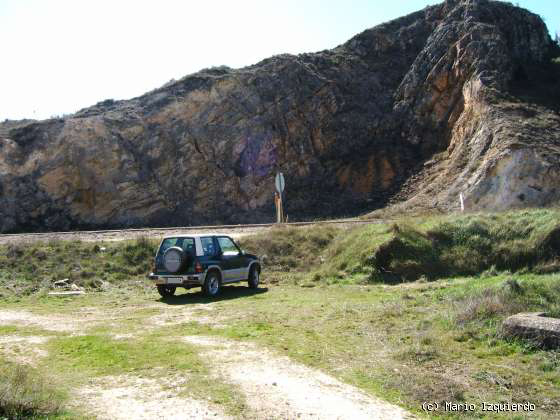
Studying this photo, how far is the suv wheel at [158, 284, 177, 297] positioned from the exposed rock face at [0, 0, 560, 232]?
749 inches

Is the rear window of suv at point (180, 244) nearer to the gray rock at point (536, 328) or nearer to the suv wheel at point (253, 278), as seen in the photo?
the suv wheel at point (253, 278)

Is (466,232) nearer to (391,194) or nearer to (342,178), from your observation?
(391,194)

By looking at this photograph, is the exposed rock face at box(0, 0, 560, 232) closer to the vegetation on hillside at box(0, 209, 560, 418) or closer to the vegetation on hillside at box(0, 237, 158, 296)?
the vegetation on hillside at box(0, 209, 560, 418)

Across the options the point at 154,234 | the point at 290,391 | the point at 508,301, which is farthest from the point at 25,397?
the point at 154,234

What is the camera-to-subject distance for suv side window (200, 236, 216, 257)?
1443 centimetres

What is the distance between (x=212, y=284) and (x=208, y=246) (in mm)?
1037

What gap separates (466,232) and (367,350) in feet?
32.5

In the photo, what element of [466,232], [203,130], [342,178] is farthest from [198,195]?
[466,232]

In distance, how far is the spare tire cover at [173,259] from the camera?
45.7ft

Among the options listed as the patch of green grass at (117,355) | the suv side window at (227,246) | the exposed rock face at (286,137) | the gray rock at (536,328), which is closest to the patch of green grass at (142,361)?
the patch of green grass at (117,355)

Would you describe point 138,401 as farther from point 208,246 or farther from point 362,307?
point 208,246

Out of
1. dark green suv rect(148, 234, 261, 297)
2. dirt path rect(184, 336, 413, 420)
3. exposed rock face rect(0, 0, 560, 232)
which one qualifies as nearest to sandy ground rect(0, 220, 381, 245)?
dark green suv rect(148, 234, 261, 297)

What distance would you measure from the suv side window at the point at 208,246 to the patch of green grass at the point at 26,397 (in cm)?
830

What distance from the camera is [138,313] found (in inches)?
474
